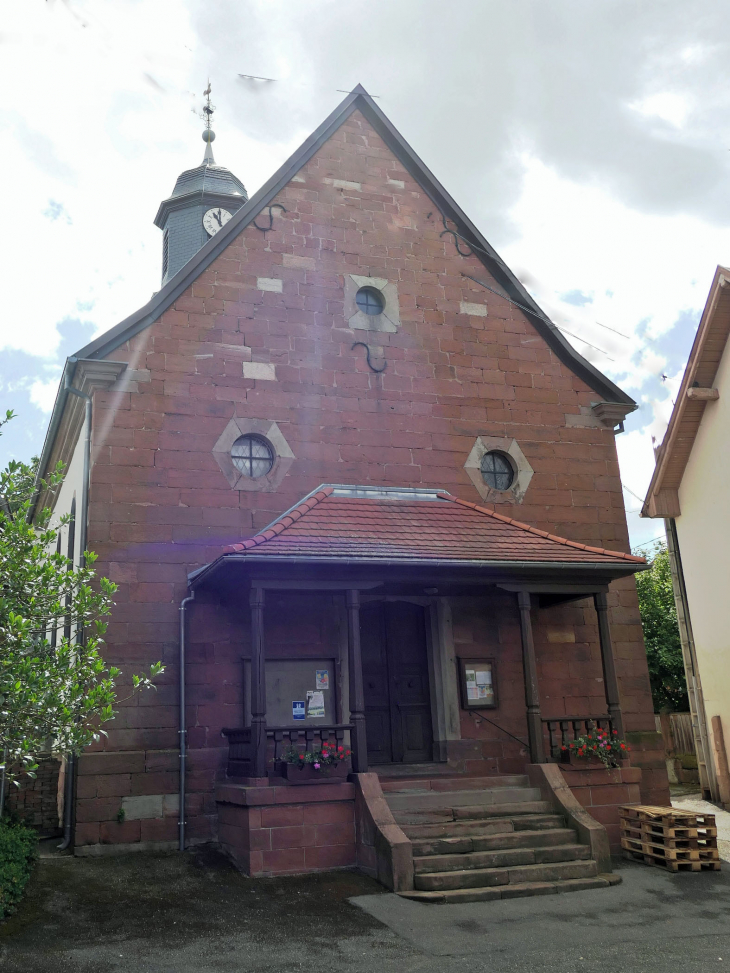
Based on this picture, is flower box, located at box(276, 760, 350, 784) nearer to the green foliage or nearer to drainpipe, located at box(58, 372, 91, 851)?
drainpipe, located at box(58, 372, 91, 851)

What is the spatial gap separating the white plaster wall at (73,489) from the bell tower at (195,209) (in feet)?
20.8

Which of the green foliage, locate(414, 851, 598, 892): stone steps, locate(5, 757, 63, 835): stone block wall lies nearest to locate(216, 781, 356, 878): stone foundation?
locate(414, 851, 598, 892): stone steps

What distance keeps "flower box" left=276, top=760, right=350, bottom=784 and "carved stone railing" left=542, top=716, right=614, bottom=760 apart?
2.91 m

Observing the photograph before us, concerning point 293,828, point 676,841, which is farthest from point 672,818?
point 293,828

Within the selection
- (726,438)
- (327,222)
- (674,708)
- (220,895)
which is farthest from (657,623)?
(220,895)

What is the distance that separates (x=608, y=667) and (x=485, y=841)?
11.2 ft

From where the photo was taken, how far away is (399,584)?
→ 12438mm

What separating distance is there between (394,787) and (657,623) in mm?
21500

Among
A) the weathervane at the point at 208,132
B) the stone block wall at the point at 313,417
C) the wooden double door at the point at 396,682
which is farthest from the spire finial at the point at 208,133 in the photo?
the wooden double door at the point at 396,682

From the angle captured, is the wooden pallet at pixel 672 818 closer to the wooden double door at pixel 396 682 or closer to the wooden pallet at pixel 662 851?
the wooden pallet at pixel 662 851

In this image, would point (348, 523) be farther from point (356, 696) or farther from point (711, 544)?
point (711, 544)

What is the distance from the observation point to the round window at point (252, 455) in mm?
13148

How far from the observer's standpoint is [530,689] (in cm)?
1199

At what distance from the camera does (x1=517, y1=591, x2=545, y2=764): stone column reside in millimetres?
11812
